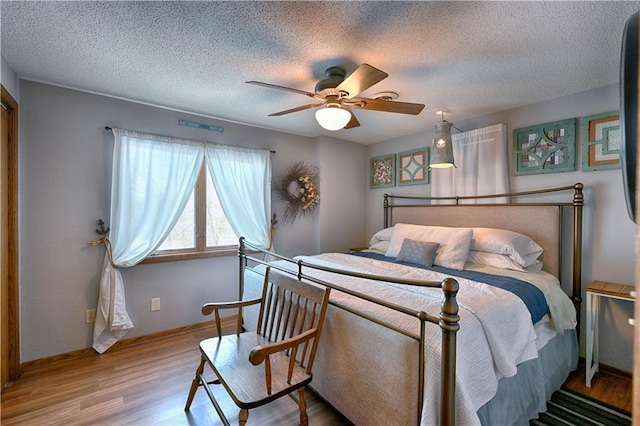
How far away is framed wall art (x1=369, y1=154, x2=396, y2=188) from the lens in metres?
4.18

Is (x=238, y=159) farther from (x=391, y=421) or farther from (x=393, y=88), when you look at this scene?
(x=391, y=421)

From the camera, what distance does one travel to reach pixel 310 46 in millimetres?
1831

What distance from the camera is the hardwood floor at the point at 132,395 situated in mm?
1838

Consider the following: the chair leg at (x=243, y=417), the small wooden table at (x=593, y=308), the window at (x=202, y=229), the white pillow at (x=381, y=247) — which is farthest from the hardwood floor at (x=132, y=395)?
the white pillow at (x=381, y=247)

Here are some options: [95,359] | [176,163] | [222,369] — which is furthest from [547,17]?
[95,359]

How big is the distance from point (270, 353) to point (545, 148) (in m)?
3.05

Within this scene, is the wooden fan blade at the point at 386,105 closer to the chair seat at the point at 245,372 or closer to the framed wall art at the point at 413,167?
the framed wall art at the point at 413,167

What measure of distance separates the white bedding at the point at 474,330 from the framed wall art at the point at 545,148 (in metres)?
1.22

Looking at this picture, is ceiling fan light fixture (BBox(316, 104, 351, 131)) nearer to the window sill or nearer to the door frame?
the window sill

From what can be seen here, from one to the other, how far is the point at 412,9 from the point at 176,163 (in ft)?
8.36

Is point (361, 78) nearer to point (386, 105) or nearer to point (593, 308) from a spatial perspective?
point (386, 105)

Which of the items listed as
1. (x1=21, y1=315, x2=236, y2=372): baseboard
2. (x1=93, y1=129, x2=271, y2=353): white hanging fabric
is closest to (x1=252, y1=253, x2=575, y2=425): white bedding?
(x1=93, y1=129, x2=271, y2=353): white hanging fabric

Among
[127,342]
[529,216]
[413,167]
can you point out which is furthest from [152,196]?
[529,216]

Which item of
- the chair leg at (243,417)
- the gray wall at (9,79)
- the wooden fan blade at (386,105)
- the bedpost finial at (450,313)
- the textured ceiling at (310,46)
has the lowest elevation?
the chair leg at (243,417)
